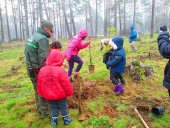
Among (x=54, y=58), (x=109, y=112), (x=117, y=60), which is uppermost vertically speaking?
(x=54, y=58)

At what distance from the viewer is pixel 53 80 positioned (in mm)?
5352

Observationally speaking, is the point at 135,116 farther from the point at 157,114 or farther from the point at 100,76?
the point at 100,76

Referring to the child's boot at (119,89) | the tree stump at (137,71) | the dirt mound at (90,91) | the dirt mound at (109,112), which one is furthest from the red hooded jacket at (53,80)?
the tree stump at (137,71)

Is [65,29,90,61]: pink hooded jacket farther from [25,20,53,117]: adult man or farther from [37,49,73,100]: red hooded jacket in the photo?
[37,49,73,100]: red hooded jacket

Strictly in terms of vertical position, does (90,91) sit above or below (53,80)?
below

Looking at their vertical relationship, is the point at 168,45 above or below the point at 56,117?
above

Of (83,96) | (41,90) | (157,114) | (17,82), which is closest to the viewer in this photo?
(41,90)

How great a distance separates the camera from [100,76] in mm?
9555

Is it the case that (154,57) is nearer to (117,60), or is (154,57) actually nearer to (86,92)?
(117,60)

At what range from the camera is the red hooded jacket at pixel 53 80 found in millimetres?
5359

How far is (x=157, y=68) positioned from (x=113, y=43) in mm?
4856

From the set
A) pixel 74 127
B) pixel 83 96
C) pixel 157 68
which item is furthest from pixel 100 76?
pixel 74 127

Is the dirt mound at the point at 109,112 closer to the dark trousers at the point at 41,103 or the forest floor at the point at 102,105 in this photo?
the forest floor at the point at 102,105

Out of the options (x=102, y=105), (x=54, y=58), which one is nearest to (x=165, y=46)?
(x=54, y=58)
